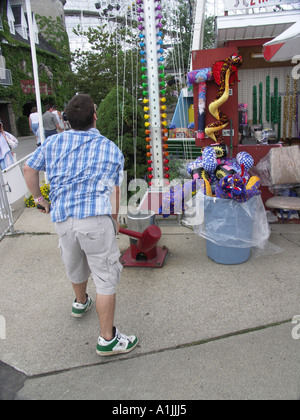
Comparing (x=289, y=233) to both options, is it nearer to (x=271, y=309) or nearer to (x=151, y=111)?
(x=271, y=309)

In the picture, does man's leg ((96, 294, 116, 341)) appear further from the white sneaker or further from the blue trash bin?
the blue trash bin

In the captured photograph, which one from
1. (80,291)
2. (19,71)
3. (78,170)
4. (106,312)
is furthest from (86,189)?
(19,71)

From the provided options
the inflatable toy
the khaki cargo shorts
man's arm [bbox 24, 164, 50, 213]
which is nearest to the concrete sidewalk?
the khaki cargo shorts

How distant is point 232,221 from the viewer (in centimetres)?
324

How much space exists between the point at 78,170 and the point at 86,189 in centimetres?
12

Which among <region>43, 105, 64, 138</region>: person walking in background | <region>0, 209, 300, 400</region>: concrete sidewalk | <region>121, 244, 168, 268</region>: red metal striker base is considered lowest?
<region>0, 209, 300, 400</region>: concrete sidewalk

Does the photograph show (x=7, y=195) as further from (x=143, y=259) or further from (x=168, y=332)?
(x=168, y=332)

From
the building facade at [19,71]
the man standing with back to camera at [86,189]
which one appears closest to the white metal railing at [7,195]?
the man standing with back to camera at [86,189]

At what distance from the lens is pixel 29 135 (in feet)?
70.4

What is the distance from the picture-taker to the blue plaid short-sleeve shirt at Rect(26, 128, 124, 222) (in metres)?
2.07

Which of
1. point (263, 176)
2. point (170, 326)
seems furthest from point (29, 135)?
point (170, 326)

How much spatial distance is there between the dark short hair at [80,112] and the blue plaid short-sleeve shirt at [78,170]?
0.06 meters

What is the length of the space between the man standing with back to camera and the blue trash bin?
4.41 feet

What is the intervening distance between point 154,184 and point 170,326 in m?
2.11
